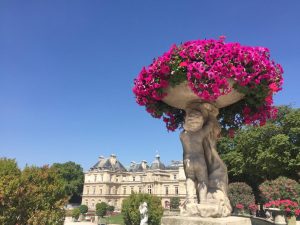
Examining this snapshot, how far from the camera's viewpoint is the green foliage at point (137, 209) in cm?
2381

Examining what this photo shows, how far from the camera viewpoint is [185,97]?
4.33 meters

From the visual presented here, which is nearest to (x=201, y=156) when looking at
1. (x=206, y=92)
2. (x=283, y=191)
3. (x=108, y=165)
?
(x=206, y=92)

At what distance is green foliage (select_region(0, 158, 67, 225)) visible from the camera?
14.4m

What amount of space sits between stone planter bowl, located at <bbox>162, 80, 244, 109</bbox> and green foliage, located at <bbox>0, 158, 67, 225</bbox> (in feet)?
40.5

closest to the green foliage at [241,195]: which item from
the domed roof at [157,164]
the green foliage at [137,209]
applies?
the green foliage at [137,209]

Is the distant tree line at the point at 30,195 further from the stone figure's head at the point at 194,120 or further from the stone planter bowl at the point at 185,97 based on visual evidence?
the stone figure's head at the point at 194,120

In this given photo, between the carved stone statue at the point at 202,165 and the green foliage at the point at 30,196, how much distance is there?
40.6 feet

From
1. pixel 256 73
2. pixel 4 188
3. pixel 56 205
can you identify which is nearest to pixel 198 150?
pixel 256 73

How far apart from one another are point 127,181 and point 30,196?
66.1 meters

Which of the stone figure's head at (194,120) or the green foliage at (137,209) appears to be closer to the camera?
the stone figure's head at (194,120)

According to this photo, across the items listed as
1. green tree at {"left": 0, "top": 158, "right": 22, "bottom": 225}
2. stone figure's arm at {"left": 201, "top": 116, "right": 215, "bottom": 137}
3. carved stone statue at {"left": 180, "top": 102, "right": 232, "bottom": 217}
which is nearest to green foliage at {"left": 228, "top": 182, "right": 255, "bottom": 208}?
green tree at {"left": 0, "top": 158, "right": 22, "bottom": 225}

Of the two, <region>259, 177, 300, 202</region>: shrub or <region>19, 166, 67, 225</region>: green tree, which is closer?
<region>19, 166, 67, 225</region>: green tree

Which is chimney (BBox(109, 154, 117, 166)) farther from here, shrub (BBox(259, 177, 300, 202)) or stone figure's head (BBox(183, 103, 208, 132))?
stone figure's head (BBox(183, 103, 208, 132))

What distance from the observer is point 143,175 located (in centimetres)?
7838
